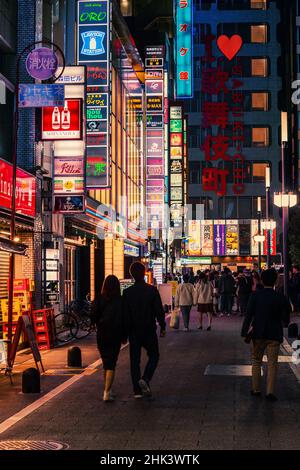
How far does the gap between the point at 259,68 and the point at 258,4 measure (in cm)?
752

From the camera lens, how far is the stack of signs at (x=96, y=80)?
29688mm

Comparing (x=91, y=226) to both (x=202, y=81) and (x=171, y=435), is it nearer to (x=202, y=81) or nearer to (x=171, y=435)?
(x=171, y=435)

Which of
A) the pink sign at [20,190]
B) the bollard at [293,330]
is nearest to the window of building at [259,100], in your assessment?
the pink sign at [20,190]

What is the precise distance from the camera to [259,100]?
310 ft

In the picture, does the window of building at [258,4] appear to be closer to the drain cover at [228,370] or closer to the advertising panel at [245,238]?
the advertising panel at [245,238]

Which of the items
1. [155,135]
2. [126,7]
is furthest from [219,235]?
[155,135]

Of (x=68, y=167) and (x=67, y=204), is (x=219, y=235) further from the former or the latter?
(x=67, y=204)

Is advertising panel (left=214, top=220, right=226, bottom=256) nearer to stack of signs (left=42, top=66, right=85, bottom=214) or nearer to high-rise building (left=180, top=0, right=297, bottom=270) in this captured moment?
high-rise building (left=180, top=0, right=297, bottom=270)

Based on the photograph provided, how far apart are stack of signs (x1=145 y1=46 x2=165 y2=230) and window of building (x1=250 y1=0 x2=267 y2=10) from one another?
160 ft

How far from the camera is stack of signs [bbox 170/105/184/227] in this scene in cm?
5756

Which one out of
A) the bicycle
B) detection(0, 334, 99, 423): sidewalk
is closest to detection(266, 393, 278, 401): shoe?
detection(0, 334, 99, 423): sidewalk

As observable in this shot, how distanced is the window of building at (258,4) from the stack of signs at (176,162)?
40.8 m

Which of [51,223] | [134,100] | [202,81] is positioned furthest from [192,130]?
[51,223]

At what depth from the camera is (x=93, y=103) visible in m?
29.7
